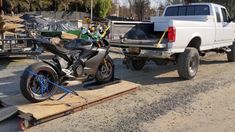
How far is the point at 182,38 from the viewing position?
8.04m

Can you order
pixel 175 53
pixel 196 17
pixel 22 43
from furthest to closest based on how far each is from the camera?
pixel 22 43 → pixel 196 17 → pixel 175 53

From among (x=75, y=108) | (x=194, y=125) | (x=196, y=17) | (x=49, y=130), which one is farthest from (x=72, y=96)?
(x=196, y=17)

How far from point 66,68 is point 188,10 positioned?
543 cm

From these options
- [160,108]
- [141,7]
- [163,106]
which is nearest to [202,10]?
[163,106]

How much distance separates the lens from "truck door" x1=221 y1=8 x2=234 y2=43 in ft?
34.5

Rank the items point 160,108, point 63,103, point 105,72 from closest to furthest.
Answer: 1. point 63,103
2. point 160,108
3. point 105,72

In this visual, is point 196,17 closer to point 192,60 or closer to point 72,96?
point 192,60

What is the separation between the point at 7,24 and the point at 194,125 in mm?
8098

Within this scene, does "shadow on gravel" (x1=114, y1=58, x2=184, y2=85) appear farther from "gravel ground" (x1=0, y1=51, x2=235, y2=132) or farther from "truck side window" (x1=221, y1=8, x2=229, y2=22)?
"truck side window" (x1=221, y1=8, x2=229, y2=22)

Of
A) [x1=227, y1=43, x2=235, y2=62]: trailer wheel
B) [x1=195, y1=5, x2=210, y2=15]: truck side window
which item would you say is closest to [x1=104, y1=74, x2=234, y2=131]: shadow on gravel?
[x1=195, y1=5, x2=210, y2=15]: truck side window

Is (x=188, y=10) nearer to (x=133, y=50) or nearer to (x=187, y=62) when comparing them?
(x=187, y=62)

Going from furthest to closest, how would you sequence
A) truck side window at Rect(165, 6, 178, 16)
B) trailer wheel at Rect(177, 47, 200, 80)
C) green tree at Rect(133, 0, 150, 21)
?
1. green tree at Rect(133, 0, 150, 21)
2. truck side window at Rect(165, 6, 178, 16)
3. trailer wheel at Rect(177, 47, 200, 80)

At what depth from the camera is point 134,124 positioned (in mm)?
5254

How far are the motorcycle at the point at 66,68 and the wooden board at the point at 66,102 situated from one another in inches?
8.8
